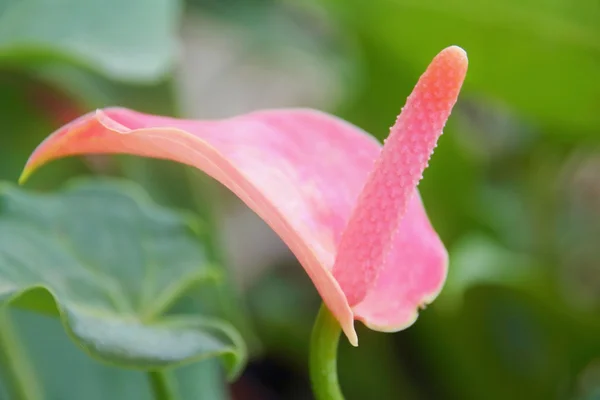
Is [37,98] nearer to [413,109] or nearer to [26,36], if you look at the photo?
[26,36]

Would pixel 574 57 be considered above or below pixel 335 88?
above

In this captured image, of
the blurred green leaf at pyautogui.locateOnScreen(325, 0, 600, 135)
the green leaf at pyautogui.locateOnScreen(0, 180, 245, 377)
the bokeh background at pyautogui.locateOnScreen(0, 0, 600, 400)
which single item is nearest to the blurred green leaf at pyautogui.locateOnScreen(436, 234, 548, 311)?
the bokeh background at pyautogui.locateOnScreen(0, 0, 600, 400)

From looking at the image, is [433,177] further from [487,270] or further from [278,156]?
[278,156]

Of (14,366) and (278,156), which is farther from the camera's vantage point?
(14,366)

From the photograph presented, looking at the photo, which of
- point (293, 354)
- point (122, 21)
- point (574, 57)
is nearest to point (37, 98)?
point (122, 21)

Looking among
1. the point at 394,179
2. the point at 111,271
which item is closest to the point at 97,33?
the point at 111,271
